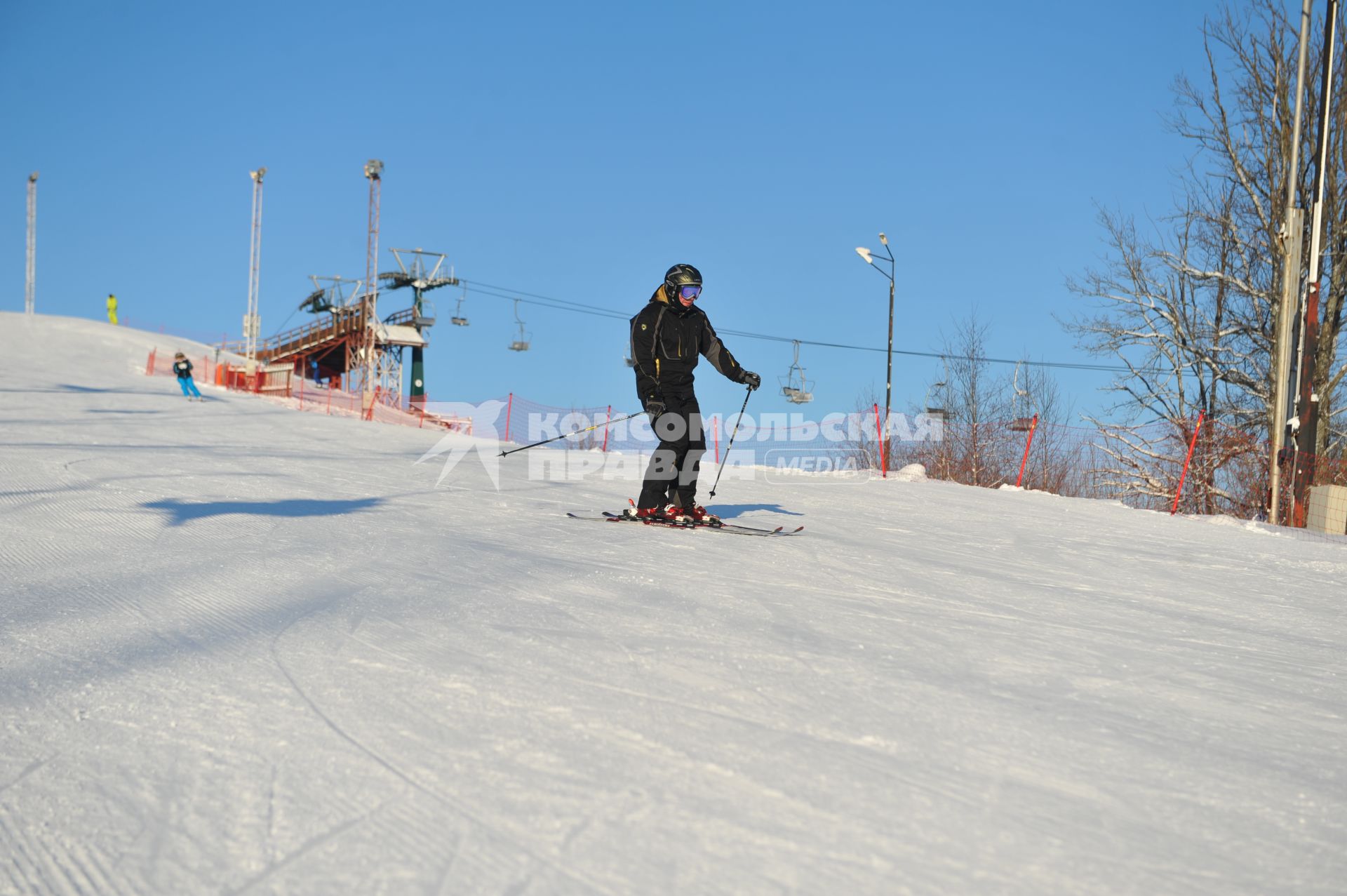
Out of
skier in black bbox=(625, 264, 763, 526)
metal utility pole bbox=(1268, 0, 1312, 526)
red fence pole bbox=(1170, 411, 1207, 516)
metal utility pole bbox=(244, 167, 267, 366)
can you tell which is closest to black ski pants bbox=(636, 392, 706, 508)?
skier in black bbox=(625, 264, 763, 526)

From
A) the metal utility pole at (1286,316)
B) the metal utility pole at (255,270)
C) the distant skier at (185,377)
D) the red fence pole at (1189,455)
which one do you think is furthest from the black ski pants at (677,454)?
the metal utility pole at (255,270)

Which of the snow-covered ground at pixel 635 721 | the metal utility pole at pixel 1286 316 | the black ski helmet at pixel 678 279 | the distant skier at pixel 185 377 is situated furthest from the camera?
the distant skier at pixel 185 377

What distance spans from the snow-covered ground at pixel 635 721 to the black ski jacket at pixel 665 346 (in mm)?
1711

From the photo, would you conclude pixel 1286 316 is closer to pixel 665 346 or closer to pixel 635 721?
pixel 665 346

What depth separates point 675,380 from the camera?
7605mm

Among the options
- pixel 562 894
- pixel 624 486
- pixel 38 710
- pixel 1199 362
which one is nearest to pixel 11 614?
pixel 38 710

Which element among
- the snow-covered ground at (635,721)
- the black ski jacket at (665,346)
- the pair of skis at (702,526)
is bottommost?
the snow-covered ground at (635,721)

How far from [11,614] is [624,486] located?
8742mm

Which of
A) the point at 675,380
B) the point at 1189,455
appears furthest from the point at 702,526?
the point at 1189,455

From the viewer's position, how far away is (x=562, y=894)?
6.25 ft

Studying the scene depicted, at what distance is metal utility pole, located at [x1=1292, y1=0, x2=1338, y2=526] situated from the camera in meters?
14.5

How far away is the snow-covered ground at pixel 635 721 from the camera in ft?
6.77

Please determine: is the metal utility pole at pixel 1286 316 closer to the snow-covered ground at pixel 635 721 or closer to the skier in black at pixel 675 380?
the snow-covered ground at pixel 635 721

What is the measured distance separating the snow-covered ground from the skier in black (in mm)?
1426
